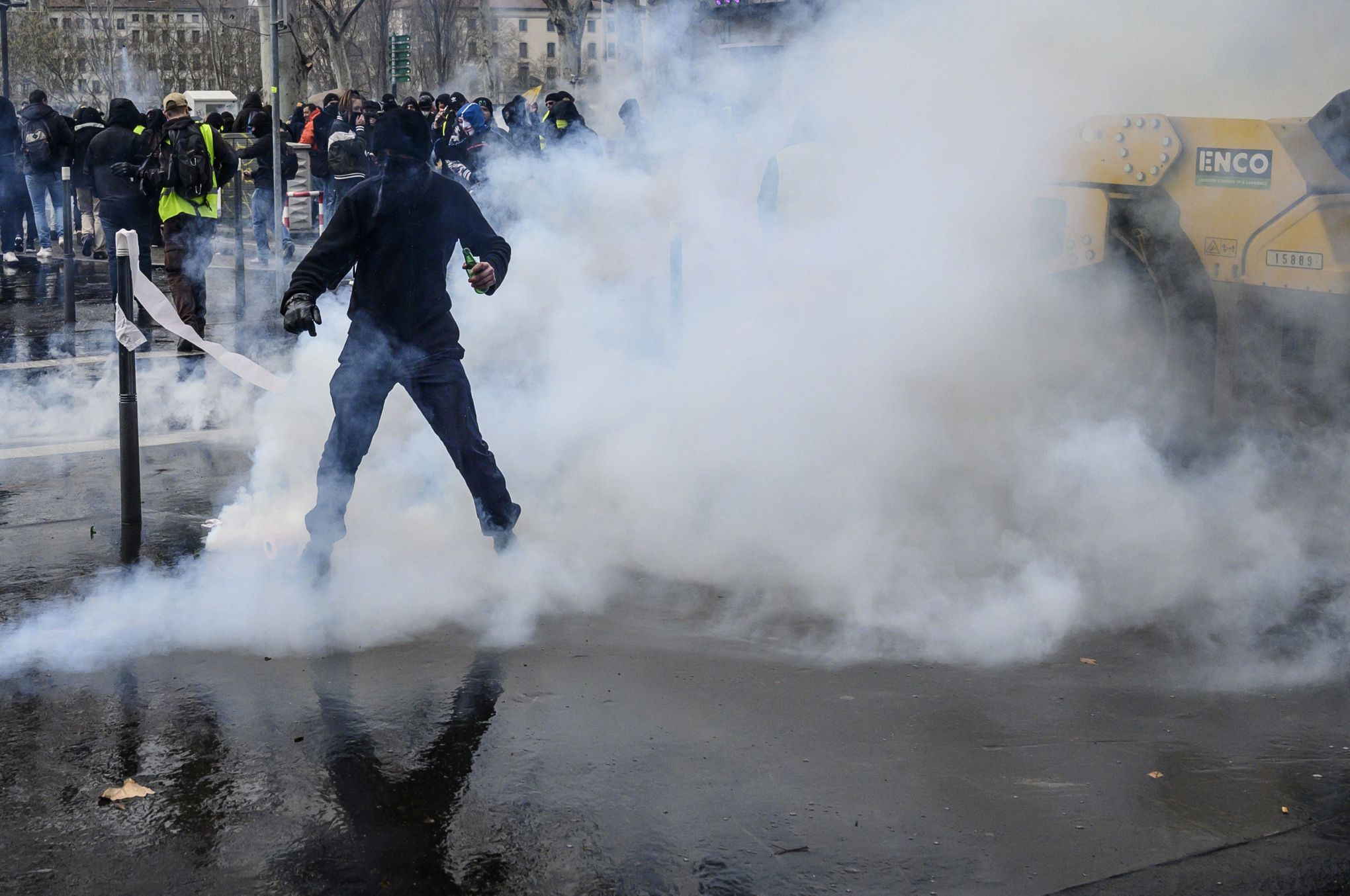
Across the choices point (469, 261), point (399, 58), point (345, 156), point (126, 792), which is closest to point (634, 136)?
point (469, 261)

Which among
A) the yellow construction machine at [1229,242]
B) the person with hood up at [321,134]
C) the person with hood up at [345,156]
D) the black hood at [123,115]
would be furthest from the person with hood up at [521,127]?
the yellow construction machine at [1229,242]

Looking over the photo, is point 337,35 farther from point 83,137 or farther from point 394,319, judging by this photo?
point 394,319

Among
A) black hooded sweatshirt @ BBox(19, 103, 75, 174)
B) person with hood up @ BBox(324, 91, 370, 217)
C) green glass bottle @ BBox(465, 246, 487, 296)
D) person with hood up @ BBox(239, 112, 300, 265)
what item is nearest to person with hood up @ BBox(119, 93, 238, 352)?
person with hood up @ BBox(324, 91, 370, 217)

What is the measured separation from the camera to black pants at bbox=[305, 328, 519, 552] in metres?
5.24

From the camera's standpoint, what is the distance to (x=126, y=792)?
3758mm

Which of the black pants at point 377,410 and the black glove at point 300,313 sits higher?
the black glove at point 300,313

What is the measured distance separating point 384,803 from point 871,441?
301 cm

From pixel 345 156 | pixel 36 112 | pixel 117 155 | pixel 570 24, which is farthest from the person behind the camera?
pixel 570 24

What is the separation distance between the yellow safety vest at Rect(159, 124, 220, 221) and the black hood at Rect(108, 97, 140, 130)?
193 centimetres

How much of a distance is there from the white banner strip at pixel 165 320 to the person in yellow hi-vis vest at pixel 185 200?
14.6 feet

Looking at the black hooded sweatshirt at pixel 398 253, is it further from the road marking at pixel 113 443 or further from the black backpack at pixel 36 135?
the black backpack at pixel 36 135

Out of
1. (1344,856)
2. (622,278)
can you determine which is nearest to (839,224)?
(622,278)

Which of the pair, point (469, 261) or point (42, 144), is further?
point (42, 144)

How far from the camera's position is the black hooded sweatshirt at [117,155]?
1213 cm
